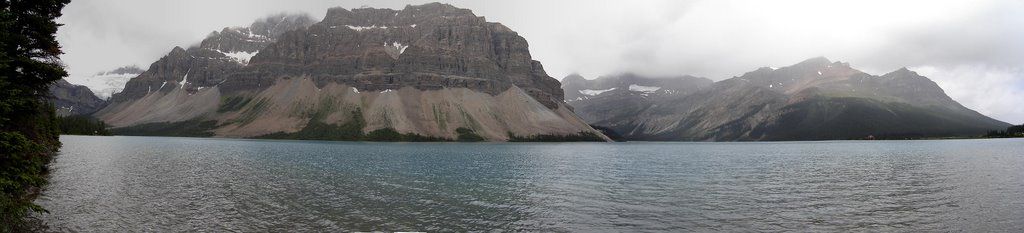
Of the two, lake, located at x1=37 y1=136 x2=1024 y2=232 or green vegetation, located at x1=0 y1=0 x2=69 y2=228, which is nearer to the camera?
green vegetation, located at x1=0 y1=0 x2=69 y2=228

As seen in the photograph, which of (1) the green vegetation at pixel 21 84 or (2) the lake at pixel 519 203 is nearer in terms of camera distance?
(1) the green vegetation at pixel 21 84

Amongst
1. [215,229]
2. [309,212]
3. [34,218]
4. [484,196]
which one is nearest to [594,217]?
[484,196]

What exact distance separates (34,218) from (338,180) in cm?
3357

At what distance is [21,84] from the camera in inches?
1257

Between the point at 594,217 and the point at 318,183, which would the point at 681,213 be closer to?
the point at 594,217

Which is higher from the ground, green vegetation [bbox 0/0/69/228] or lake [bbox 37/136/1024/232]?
green vegetation [bbox 0/0/69/228]

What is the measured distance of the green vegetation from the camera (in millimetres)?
25328

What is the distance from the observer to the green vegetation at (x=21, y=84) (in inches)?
997

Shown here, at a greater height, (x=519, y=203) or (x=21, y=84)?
(x=21, y=84)

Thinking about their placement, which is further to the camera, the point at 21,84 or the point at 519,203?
the point at 519,203

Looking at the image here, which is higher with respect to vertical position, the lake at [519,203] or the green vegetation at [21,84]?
the green vegetation at [21,84]

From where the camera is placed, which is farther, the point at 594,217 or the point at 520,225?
the point at 594,217

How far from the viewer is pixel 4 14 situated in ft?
84.5

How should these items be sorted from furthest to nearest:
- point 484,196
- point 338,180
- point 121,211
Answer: point 338,180 < point 484,196 < point 121,211
